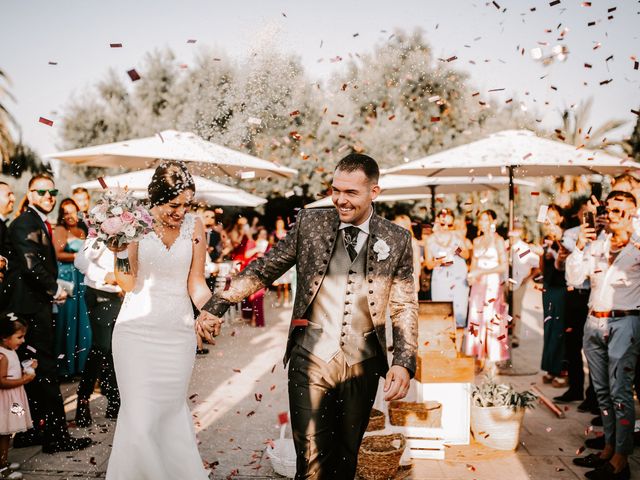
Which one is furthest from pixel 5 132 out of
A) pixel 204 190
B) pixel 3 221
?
A: pixel 3 221

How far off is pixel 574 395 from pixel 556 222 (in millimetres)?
2365

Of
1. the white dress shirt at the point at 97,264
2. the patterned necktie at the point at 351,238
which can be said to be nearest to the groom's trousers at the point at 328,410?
the patterned necktie at the point at 351,238

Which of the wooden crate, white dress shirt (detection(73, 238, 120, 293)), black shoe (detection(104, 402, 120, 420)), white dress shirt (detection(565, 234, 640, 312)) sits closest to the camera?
white dress shirt (detection(565, 234, 640, 312))

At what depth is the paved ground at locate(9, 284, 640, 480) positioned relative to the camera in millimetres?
4500

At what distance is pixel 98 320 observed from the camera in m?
5.57

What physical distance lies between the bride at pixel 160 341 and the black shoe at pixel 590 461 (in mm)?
3099

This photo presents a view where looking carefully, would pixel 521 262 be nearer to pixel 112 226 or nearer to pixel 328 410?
pixel 328 410

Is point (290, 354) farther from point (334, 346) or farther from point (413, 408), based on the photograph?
point (413, 408)

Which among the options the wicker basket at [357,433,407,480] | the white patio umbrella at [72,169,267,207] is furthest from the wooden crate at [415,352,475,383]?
the white patio umbrella at [72,169,267,207]

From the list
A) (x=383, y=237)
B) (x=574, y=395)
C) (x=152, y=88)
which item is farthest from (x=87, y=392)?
(x=152, y=88)

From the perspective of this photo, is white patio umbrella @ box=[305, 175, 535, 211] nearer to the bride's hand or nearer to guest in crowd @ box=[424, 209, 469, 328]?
guest in crowd @ box=[424, 209, 469, 328]

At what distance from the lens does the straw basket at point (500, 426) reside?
491 centimetres

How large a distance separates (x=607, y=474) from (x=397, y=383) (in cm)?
254

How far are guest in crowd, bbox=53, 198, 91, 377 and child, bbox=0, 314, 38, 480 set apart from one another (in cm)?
207
